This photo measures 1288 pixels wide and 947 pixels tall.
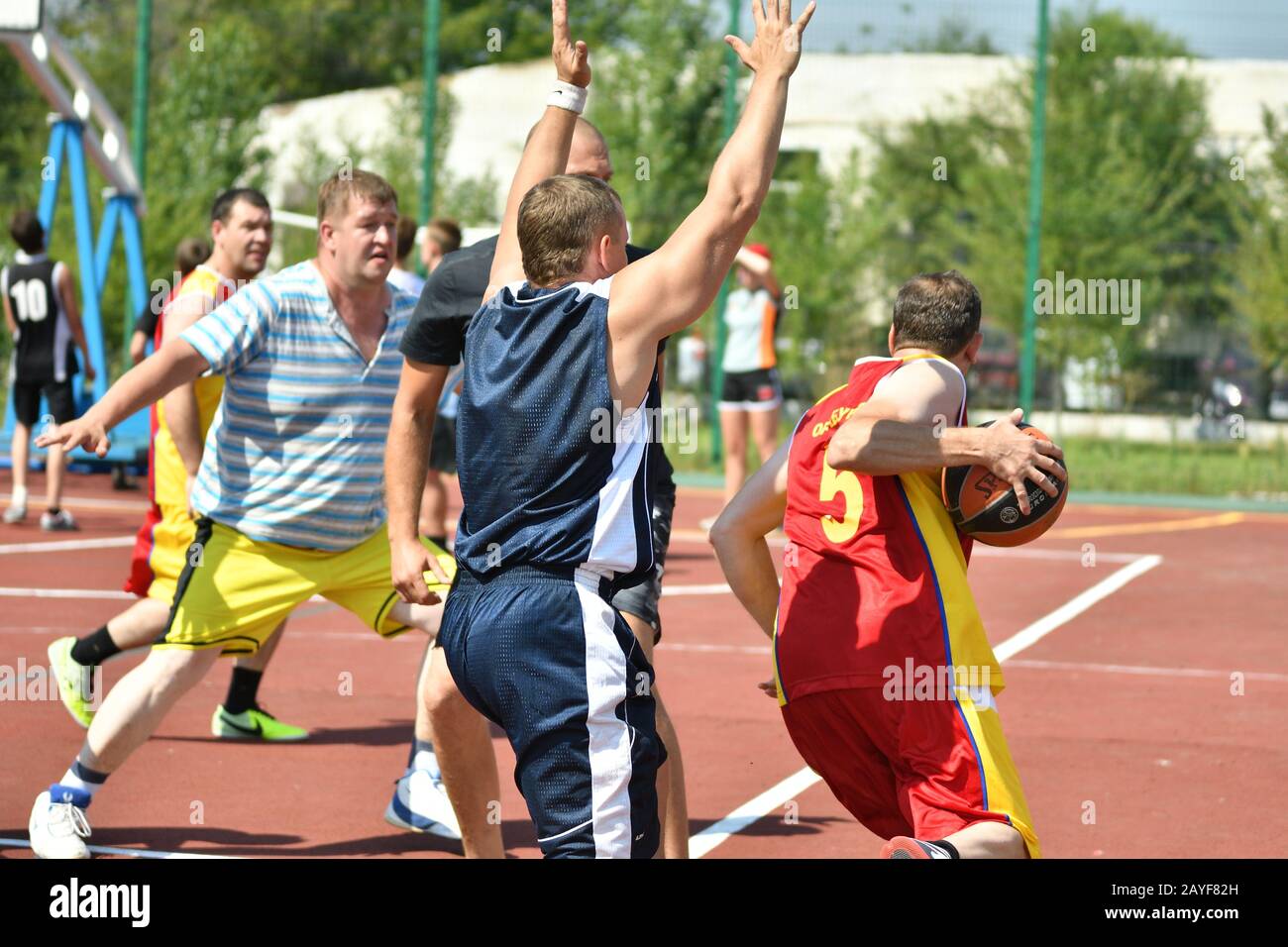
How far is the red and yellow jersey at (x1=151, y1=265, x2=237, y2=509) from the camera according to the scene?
675 cm

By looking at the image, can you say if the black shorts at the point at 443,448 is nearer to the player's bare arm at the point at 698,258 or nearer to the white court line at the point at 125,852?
the white court line at the point at 125,852

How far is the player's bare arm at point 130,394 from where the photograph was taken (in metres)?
4.57

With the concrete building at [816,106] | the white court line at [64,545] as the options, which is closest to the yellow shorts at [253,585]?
the white court line at [64,545]

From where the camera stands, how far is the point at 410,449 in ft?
15.4

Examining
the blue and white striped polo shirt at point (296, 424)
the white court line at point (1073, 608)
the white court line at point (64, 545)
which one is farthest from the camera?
the white court line at point (64, 545)

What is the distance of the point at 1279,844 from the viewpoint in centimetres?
575

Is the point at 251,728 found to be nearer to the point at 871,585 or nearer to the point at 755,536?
the point at 755,536

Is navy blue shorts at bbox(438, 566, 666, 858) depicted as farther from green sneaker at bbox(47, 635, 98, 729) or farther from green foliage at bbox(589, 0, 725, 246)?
green foliage at bbox(589, 0, 725, 246)

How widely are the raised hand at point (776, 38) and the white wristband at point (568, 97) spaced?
2.71 feet

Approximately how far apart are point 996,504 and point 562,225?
118 centimetres

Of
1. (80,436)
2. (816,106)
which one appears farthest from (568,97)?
(816,106)

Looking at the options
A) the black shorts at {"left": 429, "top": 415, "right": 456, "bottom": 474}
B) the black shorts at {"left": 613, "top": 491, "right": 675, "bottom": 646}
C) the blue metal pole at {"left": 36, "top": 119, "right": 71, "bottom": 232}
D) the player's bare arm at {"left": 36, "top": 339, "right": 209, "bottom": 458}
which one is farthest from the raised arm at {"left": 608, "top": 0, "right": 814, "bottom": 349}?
the blue metal pole at {"left": 36, "top": 119, "right": 71, "bottom": 232}

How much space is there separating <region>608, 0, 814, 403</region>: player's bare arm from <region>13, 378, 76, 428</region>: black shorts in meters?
10.4

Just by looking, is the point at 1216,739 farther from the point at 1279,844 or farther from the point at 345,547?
the point at 345,547
